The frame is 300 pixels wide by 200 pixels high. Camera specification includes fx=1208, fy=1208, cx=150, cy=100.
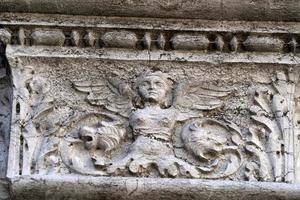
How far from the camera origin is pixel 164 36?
449cm

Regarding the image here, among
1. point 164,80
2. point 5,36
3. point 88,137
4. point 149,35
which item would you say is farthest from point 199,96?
point 5,36

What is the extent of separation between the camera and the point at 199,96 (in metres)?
4.43

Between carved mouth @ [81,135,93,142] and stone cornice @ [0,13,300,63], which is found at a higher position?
stone cornice @ [0,13,300,63]

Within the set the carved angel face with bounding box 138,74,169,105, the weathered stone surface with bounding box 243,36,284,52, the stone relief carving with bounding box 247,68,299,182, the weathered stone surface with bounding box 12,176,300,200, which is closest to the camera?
the weathered stone surface with bounding box 12,176,300,200

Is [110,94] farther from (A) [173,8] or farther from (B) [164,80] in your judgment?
(A) [173,8]

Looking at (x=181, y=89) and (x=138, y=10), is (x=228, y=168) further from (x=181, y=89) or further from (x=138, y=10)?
(x=138, y=10)

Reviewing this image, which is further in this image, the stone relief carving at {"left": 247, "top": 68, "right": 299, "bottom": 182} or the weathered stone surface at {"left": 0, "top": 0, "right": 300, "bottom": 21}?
the weathered stone surface at {"left": 0, "top": 0, "right": 300, "bottom": 21}

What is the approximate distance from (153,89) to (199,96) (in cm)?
17

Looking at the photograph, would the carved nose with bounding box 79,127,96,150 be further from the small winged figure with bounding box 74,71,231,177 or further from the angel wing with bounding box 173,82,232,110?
the angel wing with bounding box 173,82,232,110

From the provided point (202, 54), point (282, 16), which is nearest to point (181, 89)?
point (202, 54)

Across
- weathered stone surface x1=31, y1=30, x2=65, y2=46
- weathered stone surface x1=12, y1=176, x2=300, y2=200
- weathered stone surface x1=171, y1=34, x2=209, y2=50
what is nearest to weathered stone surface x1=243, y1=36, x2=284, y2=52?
weathered stone surface x1=171, y1=34, x2=209, y2=50

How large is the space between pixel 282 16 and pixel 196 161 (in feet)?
2.21

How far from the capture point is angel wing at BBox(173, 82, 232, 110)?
4398mm

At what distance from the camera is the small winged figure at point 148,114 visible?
4.24 meters
